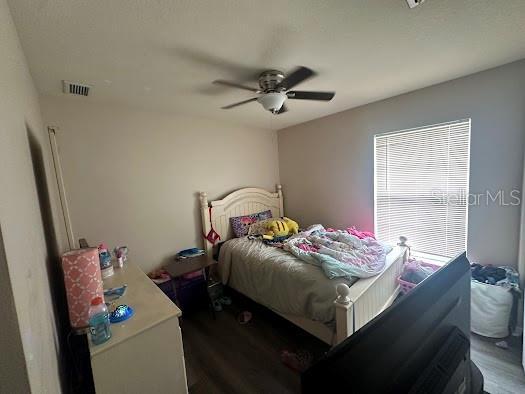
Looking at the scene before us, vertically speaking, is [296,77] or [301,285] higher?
[296,77]

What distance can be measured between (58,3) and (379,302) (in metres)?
2.84

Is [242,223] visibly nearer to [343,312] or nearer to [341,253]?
[341,253]

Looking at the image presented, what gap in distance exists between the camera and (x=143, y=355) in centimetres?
107

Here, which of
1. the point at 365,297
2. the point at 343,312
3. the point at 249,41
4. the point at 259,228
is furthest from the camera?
the point at 259,228

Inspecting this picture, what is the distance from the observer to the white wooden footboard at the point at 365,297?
4.98 ft

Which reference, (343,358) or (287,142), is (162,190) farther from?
(343,358)

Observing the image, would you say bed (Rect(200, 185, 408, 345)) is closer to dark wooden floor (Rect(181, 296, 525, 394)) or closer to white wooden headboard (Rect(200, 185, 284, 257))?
white wooden headboard (Rect(200, 185, 284, 257))

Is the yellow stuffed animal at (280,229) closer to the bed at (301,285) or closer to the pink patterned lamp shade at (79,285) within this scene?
the bed at (301,285)

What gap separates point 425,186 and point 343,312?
1839 mm

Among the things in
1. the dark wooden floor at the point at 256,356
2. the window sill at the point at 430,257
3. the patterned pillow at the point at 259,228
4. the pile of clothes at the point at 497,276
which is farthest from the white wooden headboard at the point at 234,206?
the pile of clothes at the point at 497,276

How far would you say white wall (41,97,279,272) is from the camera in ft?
7.09

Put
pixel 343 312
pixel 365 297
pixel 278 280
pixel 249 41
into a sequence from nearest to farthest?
pixel 249 41
pixel 343 312
pixel 365 297
pixel 278 280

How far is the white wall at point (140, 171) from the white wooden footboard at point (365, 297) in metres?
1.99

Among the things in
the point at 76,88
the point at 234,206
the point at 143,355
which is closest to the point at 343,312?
the point at 143,355
